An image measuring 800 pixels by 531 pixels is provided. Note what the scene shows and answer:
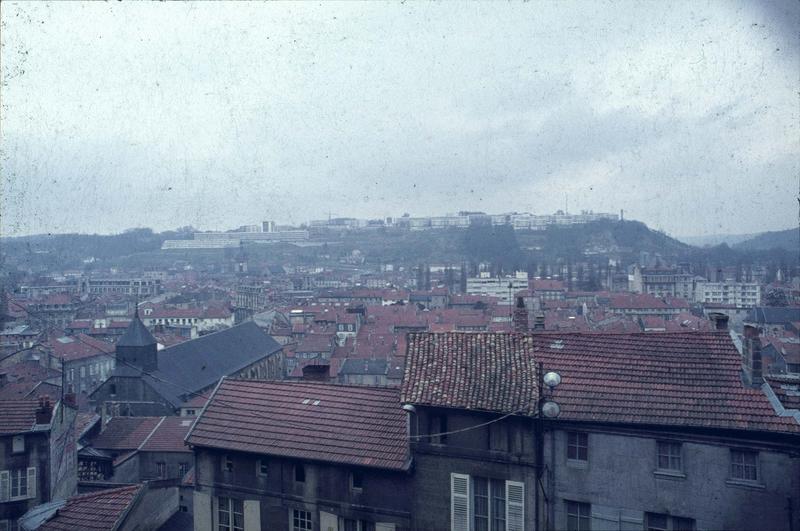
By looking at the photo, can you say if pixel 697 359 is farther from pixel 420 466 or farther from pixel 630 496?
pixel 420 466

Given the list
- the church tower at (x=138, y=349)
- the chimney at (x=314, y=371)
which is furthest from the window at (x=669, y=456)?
the church tower at (x=138, y=349)

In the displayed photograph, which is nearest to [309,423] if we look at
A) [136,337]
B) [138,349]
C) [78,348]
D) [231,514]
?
[231,514]

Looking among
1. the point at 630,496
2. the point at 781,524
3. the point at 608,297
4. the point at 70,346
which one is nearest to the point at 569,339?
the point at 630,496

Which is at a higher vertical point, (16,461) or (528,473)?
(528,473)

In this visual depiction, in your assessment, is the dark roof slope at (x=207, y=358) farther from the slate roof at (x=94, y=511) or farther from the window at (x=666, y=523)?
the window at (x=666, y=523)

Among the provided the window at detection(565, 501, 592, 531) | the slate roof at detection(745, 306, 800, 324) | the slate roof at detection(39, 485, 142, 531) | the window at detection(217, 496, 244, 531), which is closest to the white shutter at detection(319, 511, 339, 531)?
the window at detection(217, 496, 244, 531)

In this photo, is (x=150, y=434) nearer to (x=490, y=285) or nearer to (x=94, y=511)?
(x=94, y=511)
